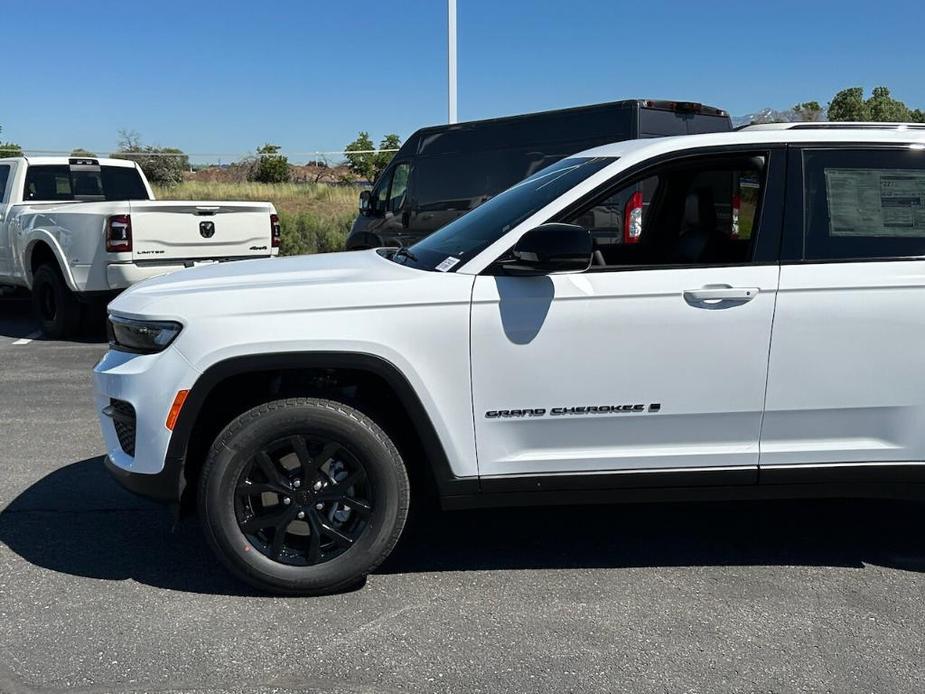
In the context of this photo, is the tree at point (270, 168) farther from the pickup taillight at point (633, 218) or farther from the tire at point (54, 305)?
the pickup taillight at point (633, 218)

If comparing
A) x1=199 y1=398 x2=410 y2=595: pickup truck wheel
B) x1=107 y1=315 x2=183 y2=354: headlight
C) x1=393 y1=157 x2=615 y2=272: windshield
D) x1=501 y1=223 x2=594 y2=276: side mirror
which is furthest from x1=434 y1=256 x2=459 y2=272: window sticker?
x1=107 y1=315 x2=183 y2=354: headlight

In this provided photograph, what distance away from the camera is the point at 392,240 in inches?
462

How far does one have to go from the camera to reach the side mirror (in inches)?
135

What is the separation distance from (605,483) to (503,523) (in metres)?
0.97

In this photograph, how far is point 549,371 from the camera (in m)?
3.52

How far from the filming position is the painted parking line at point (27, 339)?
967 cm

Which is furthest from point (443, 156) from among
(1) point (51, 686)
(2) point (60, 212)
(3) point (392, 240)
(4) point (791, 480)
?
(1) point (51, 686)

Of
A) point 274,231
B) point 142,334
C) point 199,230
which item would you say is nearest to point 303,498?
point 142,334

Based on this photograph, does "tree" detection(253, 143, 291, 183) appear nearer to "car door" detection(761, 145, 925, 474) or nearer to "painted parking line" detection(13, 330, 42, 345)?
"painted parking line" detection(13, 330, 42, 345)

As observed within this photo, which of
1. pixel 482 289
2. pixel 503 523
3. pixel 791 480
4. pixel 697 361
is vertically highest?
pixel 482 289

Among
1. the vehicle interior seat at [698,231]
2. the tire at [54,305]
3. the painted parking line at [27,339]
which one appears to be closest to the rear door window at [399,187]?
the tire at [54,305]

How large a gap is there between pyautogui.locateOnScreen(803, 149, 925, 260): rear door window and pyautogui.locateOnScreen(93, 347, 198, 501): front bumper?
2.60 metres

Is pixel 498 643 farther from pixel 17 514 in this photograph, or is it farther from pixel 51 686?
pixel 17 514

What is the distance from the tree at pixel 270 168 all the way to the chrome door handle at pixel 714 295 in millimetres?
33588
